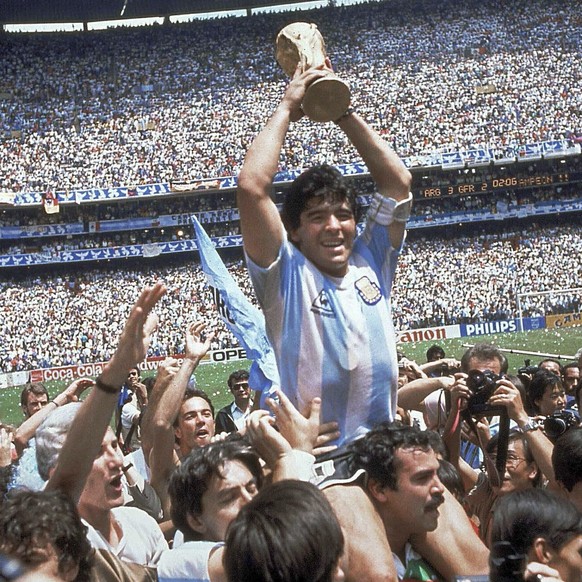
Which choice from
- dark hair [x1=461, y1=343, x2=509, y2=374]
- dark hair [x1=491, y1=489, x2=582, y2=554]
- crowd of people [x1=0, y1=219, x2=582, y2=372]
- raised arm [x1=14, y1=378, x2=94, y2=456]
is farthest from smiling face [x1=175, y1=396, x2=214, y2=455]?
crowd of people [x1=0, y1=219, x2=582, y2=372]

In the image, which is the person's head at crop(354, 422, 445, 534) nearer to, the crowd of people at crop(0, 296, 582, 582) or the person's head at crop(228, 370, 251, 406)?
the crowd of people at crop(0, 296, 582, 582)

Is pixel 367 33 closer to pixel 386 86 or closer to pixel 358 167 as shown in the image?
pixel 386 86

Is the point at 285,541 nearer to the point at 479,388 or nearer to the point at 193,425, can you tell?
the point at 479,388

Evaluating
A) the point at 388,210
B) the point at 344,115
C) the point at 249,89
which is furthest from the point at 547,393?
the point at 249,89

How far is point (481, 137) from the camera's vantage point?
50.2m

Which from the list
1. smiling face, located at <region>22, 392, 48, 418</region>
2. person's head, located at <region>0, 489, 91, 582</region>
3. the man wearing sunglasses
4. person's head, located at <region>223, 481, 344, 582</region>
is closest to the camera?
person's head, located at <region>223, 481, 344, 582</region>

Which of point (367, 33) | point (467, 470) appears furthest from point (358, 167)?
point (467, 470)

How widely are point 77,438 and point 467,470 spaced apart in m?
2.80

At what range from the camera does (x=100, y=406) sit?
3.01m

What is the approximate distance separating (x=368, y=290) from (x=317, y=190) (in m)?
0.39

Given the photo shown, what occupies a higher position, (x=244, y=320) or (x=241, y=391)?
(x=244, y=320)

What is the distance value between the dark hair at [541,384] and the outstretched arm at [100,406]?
15.7 feet

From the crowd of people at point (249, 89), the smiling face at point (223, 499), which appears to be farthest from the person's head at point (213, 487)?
the crowd of people at point (249, 89)

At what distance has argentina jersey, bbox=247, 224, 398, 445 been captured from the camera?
3334 mm
